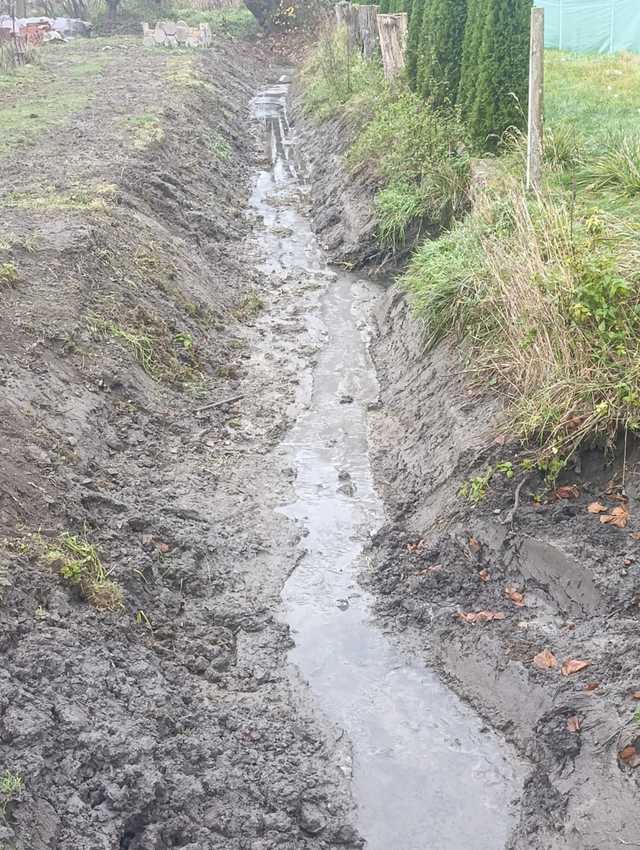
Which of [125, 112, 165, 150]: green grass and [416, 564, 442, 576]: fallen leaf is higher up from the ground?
[125, 112, 165, 150]: green grass

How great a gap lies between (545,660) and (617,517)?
118cm

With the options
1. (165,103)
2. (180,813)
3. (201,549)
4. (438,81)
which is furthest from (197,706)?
(165,103)

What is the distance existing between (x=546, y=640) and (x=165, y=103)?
1694 cm

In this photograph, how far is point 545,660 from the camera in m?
5.64

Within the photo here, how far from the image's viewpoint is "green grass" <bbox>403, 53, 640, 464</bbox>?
21.6 ft

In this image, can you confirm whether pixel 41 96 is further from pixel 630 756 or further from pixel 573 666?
pixel 630 756

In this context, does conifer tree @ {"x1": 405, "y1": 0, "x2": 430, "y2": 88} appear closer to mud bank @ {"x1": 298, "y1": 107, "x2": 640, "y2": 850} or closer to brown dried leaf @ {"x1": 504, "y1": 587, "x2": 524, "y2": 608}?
mud bank @ {"x1": 298, "y1": 107, "x2": 640, "y2": 850}

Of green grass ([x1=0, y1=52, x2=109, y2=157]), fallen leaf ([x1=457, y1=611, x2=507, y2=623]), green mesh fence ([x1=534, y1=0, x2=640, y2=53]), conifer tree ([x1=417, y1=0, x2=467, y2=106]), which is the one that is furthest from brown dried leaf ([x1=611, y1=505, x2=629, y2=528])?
green mesh fence ([x1=534, y1=0, x2=640, y2=53])

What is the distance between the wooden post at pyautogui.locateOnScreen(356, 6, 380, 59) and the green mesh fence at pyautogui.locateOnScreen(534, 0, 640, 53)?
4.35 m

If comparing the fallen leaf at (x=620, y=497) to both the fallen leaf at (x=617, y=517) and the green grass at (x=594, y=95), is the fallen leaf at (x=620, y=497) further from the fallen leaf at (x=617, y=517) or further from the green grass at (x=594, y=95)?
the green grass at (x=594, y=95)

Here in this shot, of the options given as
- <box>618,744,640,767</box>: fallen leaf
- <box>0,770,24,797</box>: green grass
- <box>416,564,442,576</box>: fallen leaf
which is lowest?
<box>416,564,442,576</box>: fallen leaf

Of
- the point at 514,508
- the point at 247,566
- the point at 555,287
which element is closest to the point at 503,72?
the point at 555,287

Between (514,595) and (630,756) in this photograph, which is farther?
(514,595)

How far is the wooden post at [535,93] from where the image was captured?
29.7ft
